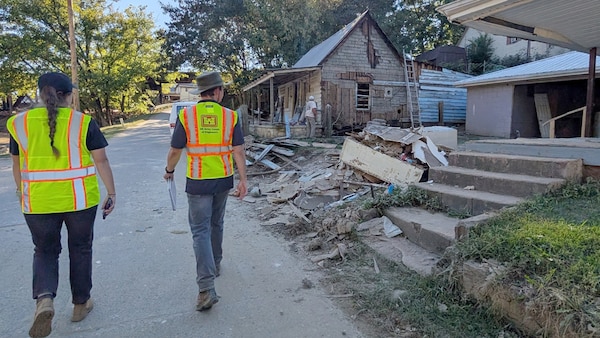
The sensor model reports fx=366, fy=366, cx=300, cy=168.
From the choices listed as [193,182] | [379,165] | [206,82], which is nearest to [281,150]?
[379,165]

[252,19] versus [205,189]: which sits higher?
[252,19]

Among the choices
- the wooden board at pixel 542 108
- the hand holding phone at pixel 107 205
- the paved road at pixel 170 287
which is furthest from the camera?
the wooden board at pixel 542 108

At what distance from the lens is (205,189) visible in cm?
310

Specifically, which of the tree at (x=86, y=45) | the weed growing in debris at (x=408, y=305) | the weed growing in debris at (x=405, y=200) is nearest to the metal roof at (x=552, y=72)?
the weed growing in debris at (x=405, y=200)

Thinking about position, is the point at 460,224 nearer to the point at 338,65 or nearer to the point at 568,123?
the point at 568,123

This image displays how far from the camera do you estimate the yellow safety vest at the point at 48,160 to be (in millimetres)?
2541

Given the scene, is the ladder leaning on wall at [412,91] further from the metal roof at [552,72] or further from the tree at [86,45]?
the tree at [86,45]

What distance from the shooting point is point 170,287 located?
3.37 m

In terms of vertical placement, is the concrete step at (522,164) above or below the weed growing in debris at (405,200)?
above

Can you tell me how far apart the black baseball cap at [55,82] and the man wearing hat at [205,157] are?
0.82m

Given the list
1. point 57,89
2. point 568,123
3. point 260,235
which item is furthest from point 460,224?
Result: point 568,123

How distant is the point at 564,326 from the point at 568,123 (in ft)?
41.6

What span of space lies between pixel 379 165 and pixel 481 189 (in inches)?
88.0

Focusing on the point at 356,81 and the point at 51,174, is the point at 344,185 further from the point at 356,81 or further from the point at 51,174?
the point at 356,81
